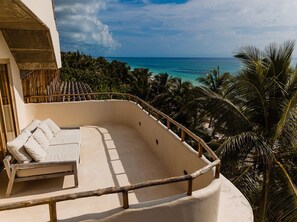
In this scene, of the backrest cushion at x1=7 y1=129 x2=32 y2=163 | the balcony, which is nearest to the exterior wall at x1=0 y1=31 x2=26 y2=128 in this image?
the balcony

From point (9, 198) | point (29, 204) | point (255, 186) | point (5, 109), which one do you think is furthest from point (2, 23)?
point (255, 186)

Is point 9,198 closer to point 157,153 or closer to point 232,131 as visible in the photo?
point 157,153

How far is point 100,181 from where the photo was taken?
394 cm

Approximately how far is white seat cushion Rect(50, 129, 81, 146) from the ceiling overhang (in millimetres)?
2111

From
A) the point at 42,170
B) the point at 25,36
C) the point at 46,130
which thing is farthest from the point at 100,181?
the point at 25,36

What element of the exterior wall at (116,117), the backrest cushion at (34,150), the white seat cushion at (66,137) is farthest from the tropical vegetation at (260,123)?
the backrest cushion at (34,150)

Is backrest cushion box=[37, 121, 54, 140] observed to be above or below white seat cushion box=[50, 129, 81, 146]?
above

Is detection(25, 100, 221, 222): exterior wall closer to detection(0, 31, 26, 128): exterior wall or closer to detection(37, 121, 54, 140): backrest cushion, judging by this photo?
detection(0, 31, 26, 128): exterior wall

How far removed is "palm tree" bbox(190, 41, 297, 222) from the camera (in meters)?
4.84

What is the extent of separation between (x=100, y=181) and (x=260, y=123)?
4.24m

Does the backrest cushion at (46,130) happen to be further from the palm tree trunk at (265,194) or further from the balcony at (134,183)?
the palm tree trunk at (265,194)

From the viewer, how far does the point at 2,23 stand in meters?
4.07

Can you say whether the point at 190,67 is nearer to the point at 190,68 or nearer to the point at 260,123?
→ the point at 190,68

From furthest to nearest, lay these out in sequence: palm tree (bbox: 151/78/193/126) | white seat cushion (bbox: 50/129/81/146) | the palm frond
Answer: palm tree (bbox: 151/78/193/126)
white seat cushion (bbox: 50/129/81/146)
the palm frond
